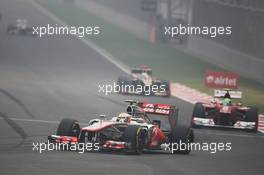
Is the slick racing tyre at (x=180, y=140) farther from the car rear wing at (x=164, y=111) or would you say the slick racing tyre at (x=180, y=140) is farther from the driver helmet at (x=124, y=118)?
the driver helmet at (x=124, y=118)

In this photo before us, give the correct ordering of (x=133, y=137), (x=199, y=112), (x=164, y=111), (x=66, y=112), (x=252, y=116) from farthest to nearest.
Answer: (x=66, y=112), (x=199, y=112), (x=252, y=116), (x=164, y=111), (x=133, y=137)

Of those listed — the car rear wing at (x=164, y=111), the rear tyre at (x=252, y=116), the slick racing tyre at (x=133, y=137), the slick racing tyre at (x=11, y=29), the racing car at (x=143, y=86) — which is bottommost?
the slick racing tyre at (x=133, y=137)

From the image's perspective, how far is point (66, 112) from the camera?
3856 centimetres

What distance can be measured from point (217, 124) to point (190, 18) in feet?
147

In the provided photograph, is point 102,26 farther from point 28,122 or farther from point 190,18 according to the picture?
point 28,122

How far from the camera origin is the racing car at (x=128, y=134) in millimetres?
27688

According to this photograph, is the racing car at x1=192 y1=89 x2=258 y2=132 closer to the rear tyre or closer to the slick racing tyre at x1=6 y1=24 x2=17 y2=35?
the rear tyre

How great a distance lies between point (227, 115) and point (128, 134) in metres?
9.82

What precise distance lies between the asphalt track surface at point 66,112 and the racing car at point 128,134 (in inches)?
12.5

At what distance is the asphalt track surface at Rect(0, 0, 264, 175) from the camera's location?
25.3m

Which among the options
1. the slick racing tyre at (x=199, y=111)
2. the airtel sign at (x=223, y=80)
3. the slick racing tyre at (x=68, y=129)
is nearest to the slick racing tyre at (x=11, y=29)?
the airtel sign at (x=223, y=80)

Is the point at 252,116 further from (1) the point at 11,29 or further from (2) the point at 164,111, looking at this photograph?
(1) the point at 11,29

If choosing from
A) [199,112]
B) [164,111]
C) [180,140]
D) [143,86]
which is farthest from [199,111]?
[143,86]

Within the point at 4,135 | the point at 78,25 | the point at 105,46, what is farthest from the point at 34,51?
the point at 4,135
